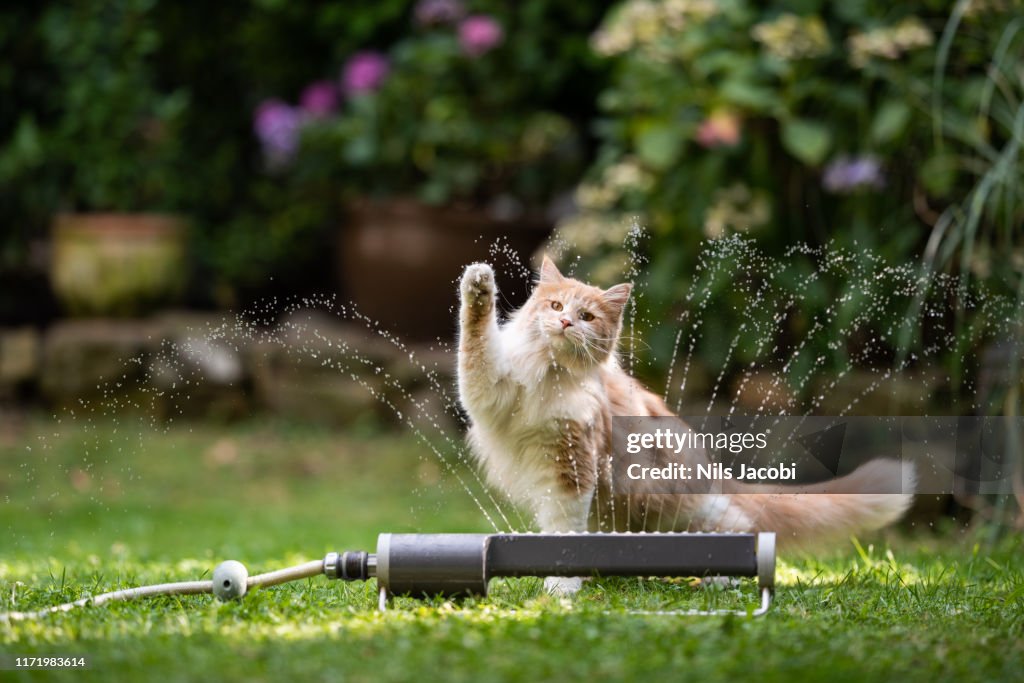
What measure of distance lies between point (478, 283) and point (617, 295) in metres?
0.39

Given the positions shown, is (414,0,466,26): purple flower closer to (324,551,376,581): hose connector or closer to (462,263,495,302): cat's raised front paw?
(462,263,495,302): cat's raised front paw

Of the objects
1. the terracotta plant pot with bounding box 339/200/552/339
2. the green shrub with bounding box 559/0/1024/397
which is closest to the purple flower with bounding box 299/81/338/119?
the terracotta plant pot with bounding box 339/200/552/339

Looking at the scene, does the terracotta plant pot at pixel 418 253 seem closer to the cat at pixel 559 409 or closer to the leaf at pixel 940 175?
the leaf at pixel 940 175

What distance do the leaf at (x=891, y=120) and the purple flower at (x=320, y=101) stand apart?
3685mm

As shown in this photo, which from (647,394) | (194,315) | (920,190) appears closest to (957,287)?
(920,190)

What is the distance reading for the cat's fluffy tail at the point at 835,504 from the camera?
9.60 ft

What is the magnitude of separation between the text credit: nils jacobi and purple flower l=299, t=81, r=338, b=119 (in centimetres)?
514

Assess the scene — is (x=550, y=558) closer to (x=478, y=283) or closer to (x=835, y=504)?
(x=478, y=283)

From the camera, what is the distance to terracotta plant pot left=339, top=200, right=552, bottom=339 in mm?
6984

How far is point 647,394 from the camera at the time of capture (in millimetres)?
3020

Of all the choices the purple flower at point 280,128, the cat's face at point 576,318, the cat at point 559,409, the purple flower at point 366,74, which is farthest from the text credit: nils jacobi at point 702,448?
the purple flower at point 280,128

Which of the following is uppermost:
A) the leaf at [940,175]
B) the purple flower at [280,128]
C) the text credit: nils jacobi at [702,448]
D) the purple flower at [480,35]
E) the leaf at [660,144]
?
the purple flower at [480,35]

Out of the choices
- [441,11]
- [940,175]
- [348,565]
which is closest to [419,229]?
[441,11]

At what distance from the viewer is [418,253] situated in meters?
7.00
